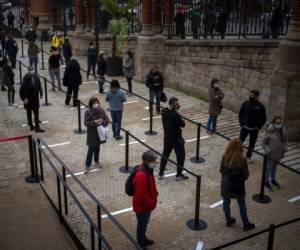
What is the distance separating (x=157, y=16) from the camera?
59.4 feet

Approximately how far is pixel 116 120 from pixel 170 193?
132 inches

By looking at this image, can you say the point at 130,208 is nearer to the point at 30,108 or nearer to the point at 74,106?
the point at 30,108

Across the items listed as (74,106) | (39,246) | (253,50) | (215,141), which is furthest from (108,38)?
(39,246)

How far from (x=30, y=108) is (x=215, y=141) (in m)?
5.25

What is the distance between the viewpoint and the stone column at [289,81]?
1038cm

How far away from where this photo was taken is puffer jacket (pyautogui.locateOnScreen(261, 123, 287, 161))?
8008 millimetres

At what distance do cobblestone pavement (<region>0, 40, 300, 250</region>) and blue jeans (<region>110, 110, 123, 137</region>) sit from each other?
0.33 meters

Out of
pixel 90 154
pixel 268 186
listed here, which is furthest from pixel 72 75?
pixel 268 186

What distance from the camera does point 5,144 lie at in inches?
431

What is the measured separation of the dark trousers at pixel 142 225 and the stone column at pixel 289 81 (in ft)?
20.0

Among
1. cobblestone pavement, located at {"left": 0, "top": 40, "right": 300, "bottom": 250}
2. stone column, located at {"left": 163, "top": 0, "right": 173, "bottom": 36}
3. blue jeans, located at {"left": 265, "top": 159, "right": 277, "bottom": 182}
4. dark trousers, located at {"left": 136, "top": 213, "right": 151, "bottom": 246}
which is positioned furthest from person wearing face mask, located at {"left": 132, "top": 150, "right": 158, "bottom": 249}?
stone column, located at {"left": 163, "top": 0, "right": 173, "bottom": 36}

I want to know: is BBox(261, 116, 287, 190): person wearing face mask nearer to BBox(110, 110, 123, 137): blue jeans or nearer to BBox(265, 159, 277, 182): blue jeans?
BBox(265, 159, 277, 182): blue jeans

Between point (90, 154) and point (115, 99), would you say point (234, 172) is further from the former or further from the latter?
point (115, 99)

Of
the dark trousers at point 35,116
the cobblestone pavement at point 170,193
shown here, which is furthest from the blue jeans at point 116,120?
the dark trousers at point 35,116
